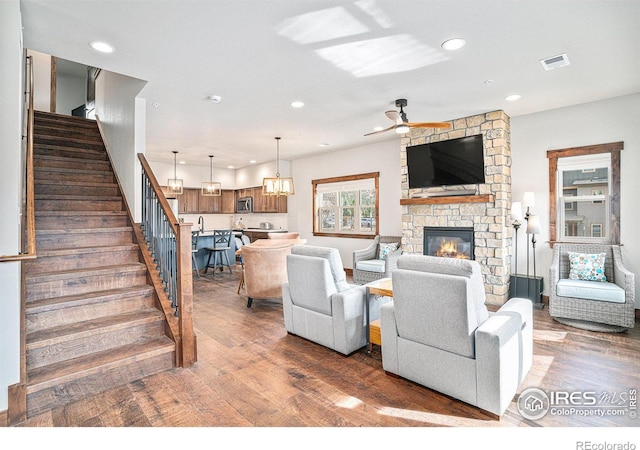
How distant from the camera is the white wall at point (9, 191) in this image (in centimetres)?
214

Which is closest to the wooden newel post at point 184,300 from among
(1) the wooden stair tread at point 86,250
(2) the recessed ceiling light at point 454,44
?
(1) the wooden stair tread at point 86,250

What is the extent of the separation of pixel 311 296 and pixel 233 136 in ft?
13.3

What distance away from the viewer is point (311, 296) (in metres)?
3.33

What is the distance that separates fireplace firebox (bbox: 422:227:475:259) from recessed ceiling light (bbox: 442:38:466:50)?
2.87 m

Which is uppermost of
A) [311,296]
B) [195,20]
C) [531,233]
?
[195,20]

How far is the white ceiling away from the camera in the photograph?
242 cm

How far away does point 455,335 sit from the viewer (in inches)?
89.2

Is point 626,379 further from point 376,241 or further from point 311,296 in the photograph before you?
point 376,241

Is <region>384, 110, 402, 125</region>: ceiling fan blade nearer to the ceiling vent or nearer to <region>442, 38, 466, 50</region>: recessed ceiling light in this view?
<region>442, 38, 466, 50</region>: recessed ceiling light

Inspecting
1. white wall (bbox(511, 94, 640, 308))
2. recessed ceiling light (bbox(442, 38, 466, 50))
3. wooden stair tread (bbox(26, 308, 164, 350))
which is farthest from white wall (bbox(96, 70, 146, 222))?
white wall (bbox(511, 94, 640, 308))

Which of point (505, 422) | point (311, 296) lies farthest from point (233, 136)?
point (505, 422)

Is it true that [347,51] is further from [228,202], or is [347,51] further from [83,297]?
[228,202]

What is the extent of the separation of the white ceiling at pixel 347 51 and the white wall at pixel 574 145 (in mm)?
200

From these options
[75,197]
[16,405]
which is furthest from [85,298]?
[75,197]
